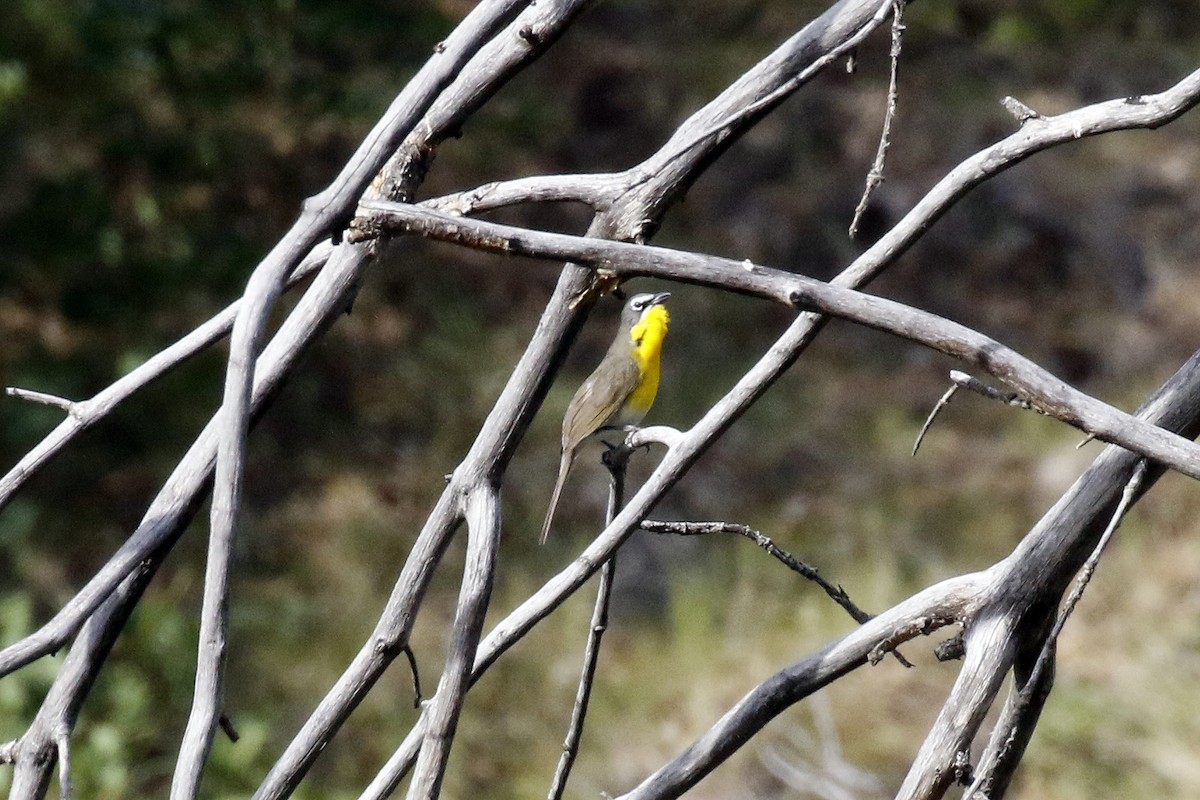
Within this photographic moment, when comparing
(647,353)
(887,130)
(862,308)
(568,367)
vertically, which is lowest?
(862,308)

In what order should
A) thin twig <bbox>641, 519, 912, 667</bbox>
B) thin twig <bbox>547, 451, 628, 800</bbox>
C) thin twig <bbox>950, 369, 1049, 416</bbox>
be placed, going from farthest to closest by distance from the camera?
thin twig <bbox>547, 451, 628, 800</bbox>
thin twig <bbox>641, 519, 912, 667</bbox>
thin twig <bbox>950, 369, 1049, 416</bbox>

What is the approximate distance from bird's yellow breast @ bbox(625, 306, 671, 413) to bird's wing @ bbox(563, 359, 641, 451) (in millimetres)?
38

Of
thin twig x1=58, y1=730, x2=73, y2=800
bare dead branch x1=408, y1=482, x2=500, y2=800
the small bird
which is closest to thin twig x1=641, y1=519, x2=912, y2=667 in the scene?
bare dead branch x1=408, y1=482, x2=500, y2=800

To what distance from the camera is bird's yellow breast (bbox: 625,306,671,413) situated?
471cm

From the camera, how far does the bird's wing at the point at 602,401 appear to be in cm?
465

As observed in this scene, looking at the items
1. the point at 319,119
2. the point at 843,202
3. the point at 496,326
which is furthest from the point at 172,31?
the point at 843,202

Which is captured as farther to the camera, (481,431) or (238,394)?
(481,431)

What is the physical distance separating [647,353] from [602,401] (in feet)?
0.86

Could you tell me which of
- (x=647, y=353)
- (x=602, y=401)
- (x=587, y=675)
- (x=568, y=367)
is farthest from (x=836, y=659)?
(x=568, y=367)

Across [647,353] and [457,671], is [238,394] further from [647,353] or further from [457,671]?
[647,353]

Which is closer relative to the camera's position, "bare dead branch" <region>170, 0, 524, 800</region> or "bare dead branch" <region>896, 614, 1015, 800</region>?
"bare dead branch" <region>170, 0, 524, 800</region>

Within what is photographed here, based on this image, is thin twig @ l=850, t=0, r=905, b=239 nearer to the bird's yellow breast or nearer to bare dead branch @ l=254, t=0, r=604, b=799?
bare dead branch @ l=254, t=0, r=604, b=799

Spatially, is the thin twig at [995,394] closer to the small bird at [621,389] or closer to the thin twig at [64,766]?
the thin twig at [64,766]

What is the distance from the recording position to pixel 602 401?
4652 millimetres
